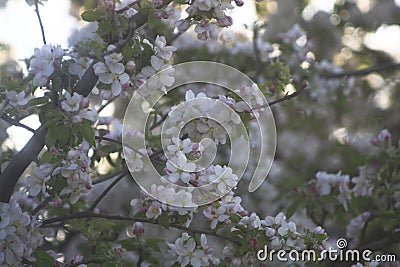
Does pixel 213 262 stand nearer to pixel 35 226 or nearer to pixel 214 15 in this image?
pixel 35 226

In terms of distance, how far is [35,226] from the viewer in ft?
4.78

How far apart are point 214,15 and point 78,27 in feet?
3.85

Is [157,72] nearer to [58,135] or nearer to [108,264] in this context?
[58,135]

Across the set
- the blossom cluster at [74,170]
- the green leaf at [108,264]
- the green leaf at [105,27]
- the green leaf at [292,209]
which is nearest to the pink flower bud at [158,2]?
the green leaf at [105,27]

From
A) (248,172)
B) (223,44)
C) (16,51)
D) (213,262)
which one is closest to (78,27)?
(16,51)

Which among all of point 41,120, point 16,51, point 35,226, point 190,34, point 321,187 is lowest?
point 35,226

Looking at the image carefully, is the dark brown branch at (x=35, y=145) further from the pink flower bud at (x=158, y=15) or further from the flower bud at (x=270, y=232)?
the flower bud at (x=270, y=232)

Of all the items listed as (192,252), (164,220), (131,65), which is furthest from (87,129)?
(192,252)

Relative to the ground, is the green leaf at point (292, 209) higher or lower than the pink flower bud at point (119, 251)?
higher

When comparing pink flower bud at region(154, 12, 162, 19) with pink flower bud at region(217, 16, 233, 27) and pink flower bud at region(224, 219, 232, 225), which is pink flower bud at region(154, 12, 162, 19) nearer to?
pink flower bud at region(217, 16, 233, 27)

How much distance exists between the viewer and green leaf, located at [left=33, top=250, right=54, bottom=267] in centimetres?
143

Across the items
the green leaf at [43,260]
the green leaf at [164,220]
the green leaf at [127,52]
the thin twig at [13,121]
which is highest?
the green leaf at [127,52]

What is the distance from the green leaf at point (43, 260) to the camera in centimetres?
143

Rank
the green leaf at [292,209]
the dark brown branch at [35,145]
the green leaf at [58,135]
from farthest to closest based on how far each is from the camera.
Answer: the green leaf at [292,209]
the dark brown branch at [35,145]
the green leaf at [58,135]
